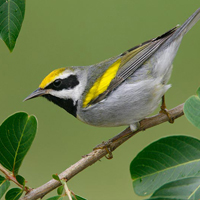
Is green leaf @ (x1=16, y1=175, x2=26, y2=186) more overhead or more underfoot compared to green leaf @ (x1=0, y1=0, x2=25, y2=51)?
more underfoot

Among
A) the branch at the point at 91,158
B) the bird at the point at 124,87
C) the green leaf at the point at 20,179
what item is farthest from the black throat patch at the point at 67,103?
the green leaf at the point at 20,179

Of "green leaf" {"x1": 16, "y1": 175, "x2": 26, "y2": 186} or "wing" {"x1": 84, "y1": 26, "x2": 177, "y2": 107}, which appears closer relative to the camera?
"green leaf" {"x1": 16, "y1": 175, "x2": 26, "y2": 186}

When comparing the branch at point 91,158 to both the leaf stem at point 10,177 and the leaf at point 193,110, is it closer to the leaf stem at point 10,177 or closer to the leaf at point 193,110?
the leaf stem at point 10,177

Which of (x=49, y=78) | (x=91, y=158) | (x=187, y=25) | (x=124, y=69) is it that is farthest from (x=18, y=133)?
(x=187, y=25)

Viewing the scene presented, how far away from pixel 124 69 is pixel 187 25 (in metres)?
0.70

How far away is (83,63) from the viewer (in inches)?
289

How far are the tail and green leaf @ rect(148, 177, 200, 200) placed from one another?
64.1 inches

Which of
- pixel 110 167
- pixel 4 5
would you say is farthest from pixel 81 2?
pixel 4 5

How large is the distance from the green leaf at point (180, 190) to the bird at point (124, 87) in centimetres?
130

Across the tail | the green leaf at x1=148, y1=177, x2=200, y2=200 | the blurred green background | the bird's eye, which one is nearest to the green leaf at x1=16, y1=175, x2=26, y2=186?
the green leaf at x1=148, y1=177, x2=200, y2=200

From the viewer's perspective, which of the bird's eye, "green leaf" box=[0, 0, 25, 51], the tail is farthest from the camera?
the bird's eye

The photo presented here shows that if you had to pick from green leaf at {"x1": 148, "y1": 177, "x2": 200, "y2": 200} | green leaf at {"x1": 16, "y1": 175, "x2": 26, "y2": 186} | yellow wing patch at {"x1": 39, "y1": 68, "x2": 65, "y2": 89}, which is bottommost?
green leaf at {"x1": 148, "y1": 177, "x2": 200, "y2": 200}

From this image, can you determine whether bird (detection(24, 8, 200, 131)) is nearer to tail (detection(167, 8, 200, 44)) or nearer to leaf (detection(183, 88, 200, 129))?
tail (detection(167, 8, 200, 44))

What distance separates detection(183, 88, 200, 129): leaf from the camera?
7.50 feet
